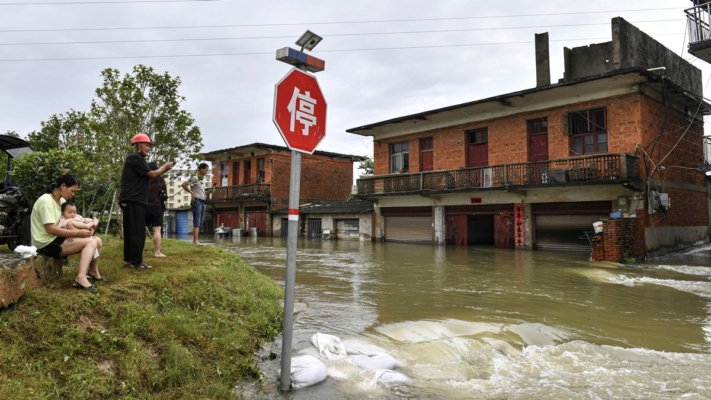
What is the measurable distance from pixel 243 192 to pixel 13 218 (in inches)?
1011

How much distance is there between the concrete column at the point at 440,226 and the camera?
20.7m

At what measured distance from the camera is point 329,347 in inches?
167

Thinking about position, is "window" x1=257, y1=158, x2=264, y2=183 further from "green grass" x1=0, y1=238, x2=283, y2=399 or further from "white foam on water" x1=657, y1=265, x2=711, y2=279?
"green grass" x1=0, y1=238, x2=283, y2=399

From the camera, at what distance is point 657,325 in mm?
5773

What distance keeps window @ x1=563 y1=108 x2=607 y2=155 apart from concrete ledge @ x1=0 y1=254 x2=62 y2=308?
16.4 m

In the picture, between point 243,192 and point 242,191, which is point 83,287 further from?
point 242,191

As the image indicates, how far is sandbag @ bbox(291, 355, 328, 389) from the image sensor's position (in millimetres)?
3531

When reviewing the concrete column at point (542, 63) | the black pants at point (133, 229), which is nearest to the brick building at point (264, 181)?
the concrete column at point (542, 63)

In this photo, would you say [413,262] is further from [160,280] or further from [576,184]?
[160,280]

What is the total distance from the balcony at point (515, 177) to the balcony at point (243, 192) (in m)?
9.28

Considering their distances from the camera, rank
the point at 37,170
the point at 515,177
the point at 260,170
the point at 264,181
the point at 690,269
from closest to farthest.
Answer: the point at 37,170
the point at 690,269
the point at 515,177
the point at 264,181
the point at 260,170

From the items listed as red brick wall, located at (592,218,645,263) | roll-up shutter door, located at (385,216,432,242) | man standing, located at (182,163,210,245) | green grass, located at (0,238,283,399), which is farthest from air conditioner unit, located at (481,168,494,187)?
green grass, located at (0,238,283,399)

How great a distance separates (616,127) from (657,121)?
1.66m

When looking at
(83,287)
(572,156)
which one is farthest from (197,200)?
(572,156)
